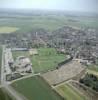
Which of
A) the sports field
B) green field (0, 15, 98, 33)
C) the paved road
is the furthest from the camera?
green field (0, 15, 98, 33)

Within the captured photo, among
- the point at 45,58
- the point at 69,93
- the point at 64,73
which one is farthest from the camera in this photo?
the point at 45,58

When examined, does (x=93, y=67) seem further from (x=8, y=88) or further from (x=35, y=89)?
(x=8, y=88)

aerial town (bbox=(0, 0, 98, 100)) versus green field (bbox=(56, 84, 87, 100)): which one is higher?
aerial town (bbox=(0, 0, 98, 100))

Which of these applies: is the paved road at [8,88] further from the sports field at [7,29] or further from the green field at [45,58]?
the sports field at [7,29]

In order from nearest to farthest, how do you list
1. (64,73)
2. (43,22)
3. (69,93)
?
(69,93) < (64,73) < (43,22)

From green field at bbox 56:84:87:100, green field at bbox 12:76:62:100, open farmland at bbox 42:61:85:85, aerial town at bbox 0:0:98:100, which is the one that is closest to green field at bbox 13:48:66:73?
aerial town at bbox 0:0:98:100

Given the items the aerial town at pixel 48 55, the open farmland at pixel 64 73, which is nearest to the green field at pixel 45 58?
the aerial town at pixel 48 55

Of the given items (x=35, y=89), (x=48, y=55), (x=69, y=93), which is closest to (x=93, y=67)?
(x=69, y=93)

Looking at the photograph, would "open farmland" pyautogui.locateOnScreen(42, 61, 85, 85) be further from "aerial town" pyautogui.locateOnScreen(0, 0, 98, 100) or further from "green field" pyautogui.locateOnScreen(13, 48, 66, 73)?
"green field" pyautogui.locateOnScreen(13, 48, 66, 73)
